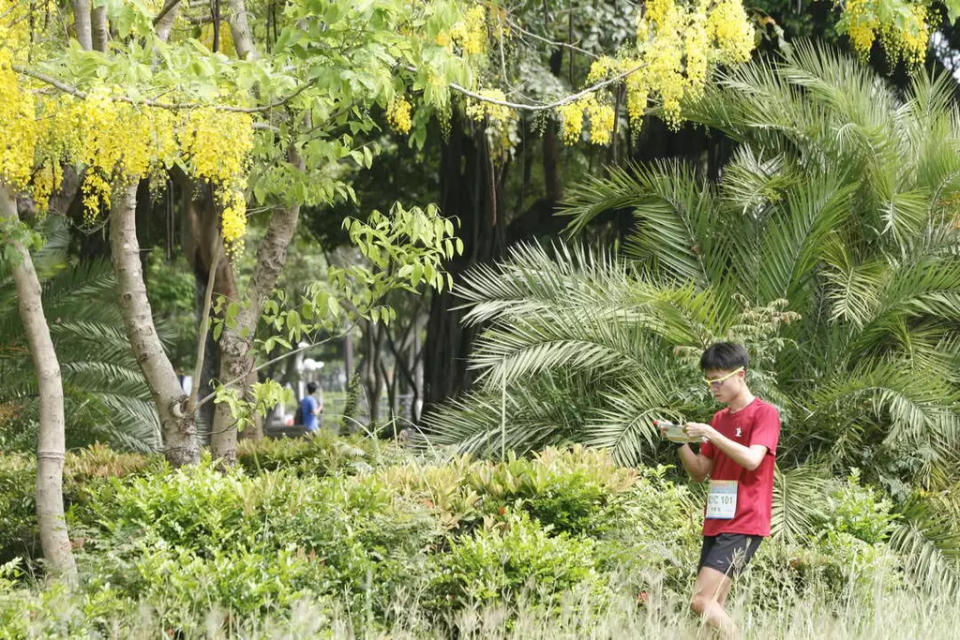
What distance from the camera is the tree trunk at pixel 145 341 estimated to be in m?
5.79

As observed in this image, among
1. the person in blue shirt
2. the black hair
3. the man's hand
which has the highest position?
the black hair

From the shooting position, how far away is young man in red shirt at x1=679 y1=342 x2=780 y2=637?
4.35m

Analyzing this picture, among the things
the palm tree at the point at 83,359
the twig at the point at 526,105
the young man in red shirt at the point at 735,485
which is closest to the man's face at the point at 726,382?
the young man in red shirt at the point at 735,485

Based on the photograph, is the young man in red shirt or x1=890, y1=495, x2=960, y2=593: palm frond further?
x1=890, y1=495, x2=960, y2=593: palm frond

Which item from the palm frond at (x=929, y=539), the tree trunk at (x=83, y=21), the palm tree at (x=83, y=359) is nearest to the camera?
the tree trunk at (x=83, y=21)

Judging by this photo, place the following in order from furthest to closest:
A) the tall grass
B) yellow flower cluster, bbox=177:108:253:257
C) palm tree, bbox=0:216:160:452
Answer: palm tree, bbox=0:216:160:452 < yellow flower cluster, bbox=177:108:253:257 < the tall grass

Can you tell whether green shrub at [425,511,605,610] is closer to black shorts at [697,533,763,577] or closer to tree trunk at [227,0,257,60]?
black shorts at [697,533,763,577]

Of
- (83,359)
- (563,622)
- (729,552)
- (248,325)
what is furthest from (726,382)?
(83,359)

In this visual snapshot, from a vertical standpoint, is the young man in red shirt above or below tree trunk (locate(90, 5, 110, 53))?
below

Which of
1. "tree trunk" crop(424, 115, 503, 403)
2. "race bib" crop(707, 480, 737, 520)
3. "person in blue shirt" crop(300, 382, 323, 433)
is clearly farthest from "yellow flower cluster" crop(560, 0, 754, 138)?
"person in blue shirt" crop(300, 382, 323, 433)

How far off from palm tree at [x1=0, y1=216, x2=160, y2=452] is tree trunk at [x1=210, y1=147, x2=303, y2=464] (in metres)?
3.34

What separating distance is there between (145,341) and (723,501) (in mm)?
2819

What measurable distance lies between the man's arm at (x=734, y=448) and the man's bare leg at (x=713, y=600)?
1.27ft

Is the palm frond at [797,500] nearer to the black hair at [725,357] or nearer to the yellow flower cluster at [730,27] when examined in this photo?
the black hair at [725,357]
